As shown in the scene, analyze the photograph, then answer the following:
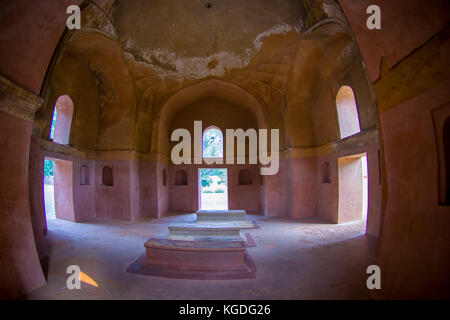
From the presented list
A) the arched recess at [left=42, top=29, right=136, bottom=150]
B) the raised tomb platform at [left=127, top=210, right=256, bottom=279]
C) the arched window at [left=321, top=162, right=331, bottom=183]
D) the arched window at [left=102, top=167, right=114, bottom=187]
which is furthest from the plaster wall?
the arched window at [left=321, top=162, right=331, bottom=183]

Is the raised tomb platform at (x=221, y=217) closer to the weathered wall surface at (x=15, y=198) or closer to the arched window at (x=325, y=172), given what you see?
the arched window at (x=325, y=172)

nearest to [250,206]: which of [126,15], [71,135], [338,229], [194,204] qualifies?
[194,204]

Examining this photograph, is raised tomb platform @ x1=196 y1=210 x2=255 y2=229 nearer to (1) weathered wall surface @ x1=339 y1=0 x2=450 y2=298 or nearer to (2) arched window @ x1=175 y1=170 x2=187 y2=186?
(2) arched window @ x1=175 y1=170 x2=187 y2=186

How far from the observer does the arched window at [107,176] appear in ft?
37.1

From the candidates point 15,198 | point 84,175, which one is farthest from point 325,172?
point 84,175

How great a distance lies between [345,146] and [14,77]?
9374 mm

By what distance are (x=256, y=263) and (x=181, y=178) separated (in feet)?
31.9

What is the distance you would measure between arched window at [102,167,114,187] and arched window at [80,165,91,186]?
2.37 ft

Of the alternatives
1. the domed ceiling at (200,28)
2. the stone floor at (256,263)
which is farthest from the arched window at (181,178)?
the domed ceiling at (200,28)

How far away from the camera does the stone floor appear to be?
400 centimetres

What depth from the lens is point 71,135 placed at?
9625 millimetres

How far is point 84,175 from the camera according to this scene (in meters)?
10.6

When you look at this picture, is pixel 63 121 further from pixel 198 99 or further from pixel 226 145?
pixel 226 145

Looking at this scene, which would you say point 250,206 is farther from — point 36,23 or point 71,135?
point 36,23
